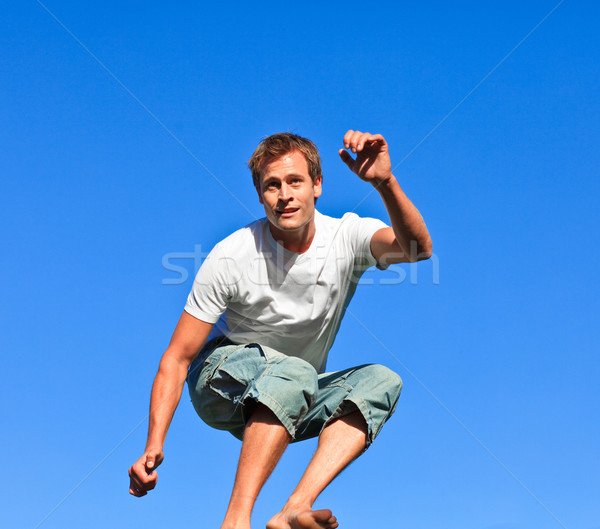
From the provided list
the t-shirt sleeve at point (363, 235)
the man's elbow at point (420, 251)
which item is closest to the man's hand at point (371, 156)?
the man's elbow at point (420, 251)

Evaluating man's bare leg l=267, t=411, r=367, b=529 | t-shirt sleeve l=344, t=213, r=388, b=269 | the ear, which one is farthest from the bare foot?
the ear

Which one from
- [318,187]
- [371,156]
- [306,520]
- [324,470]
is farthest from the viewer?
[318,187]

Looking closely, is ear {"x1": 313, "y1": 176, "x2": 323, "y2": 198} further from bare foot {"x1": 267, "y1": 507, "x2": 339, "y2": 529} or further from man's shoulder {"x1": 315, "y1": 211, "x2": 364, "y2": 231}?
bare foot {"x1": 267, "y1": 507, "x2": 339, "y2": 529}

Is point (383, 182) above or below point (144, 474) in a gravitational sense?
above

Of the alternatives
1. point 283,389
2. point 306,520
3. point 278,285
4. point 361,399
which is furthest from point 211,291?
point 306,520

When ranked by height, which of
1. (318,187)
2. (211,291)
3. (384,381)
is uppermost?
(318,187)

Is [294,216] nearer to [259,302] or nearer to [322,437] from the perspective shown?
[259,302]

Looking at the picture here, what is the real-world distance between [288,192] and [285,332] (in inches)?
30.6

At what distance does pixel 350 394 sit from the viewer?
415 centimetres

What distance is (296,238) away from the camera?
4.61 meters

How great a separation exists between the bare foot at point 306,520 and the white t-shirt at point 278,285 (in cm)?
116

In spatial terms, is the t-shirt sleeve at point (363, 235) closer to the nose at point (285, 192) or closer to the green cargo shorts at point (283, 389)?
the nose at point (285, 192)

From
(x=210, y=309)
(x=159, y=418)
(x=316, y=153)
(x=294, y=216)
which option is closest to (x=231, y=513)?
(x=159, y=418)

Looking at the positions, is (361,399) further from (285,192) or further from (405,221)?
(285,192)
